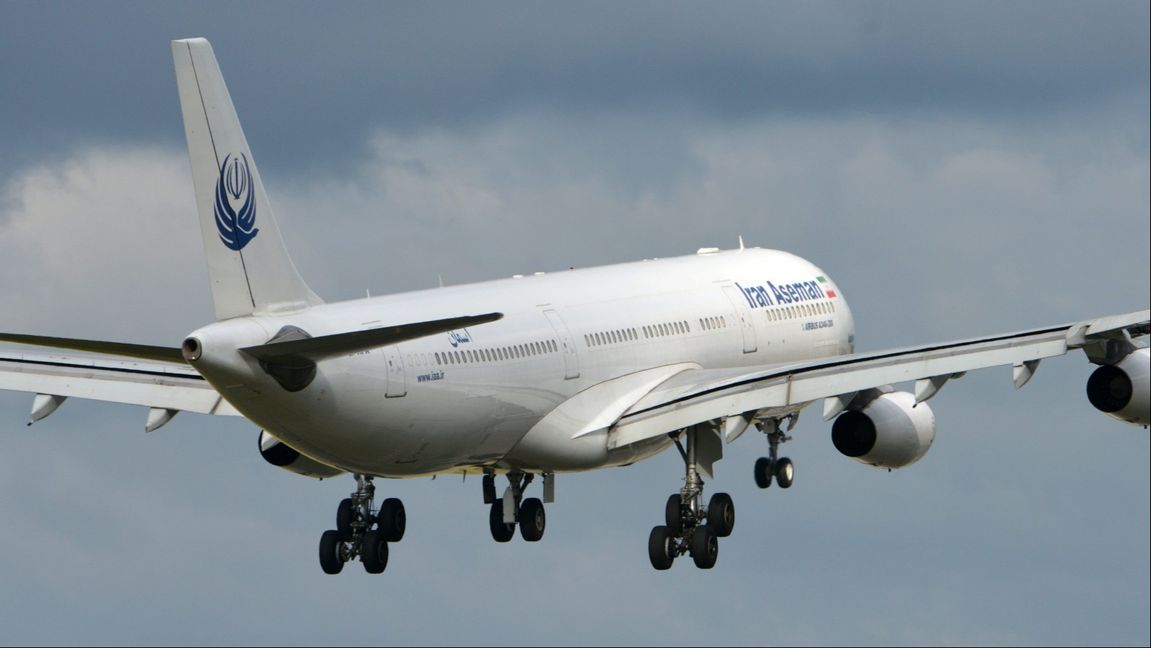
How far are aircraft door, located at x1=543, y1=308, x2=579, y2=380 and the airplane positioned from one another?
41mm

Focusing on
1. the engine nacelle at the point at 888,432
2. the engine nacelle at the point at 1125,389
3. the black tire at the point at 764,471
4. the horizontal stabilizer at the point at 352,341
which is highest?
the black tire at the point at 764,471

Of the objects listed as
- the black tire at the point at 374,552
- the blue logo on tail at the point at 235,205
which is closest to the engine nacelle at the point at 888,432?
the black tire at the point at 374,552

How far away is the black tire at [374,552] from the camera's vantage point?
46812 millimetres

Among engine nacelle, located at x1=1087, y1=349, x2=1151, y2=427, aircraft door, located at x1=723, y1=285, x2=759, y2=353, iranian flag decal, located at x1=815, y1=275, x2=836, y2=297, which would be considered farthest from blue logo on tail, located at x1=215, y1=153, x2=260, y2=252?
iranian flag decal, located at x1=815, y1=275, x2=836, y2=297

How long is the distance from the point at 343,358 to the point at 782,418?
15.9m

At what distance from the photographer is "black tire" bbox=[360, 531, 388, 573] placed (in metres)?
46.8

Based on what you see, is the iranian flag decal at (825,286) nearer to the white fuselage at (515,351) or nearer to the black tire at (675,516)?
the white fuselage at (515,351)

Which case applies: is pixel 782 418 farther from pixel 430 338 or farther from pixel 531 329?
pixel 430 338

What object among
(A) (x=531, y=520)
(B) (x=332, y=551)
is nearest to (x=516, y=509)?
(A) (x=531, y=520)

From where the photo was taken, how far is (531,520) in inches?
1881

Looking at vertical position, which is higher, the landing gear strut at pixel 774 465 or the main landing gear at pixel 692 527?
the landing gear strut at pixel 774 465

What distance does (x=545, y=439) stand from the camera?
45.4 metres

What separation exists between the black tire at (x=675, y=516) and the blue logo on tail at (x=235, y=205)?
37.5 ft

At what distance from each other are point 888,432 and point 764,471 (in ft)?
22.1
